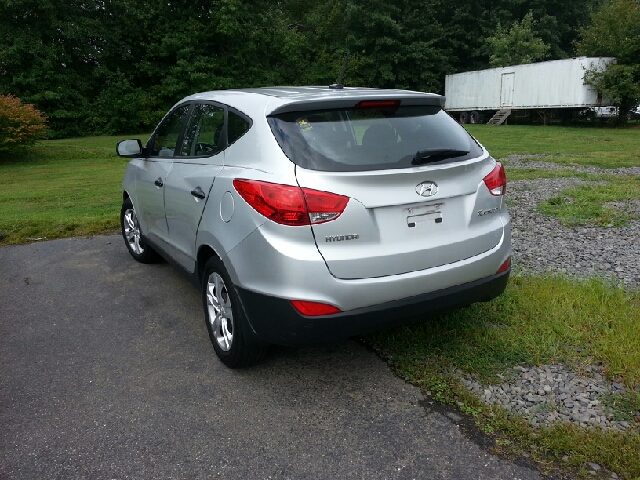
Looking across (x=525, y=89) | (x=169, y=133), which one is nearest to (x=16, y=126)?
(x=169, y=133)

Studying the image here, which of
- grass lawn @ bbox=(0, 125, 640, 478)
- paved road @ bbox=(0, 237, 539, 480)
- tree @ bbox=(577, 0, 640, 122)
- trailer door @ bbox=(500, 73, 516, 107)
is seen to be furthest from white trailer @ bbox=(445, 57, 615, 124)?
paved road @ bbox=(0, 237, 539, 480)

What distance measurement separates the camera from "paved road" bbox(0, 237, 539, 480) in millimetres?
2617

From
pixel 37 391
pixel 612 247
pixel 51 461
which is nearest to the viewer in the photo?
pixel 51 461

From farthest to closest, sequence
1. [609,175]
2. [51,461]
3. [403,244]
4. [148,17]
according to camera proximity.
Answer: [148,17]
[609,175]
[403,244]
[51,461]

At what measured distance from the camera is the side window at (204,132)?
12.4 ft

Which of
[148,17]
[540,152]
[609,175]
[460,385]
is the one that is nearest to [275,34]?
[148,17]

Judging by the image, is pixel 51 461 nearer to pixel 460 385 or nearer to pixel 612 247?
pixel 460 385

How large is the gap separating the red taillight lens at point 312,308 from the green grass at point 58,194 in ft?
18.0

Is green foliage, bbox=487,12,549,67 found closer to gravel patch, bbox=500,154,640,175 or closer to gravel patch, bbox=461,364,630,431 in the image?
gravel patch, bbox=500,154,640,175

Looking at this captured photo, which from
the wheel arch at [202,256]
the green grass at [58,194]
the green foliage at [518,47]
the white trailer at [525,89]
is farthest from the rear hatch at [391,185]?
the green foliage at [518,47]

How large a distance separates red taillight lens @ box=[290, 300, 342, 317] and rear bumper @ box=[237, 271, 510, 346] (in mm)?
23

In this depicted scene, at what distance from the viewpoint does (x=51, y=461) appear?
2.69 m

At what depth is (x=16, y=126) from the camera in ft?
59.9

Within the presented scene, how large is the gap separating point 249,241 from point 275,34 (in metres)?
36.4
